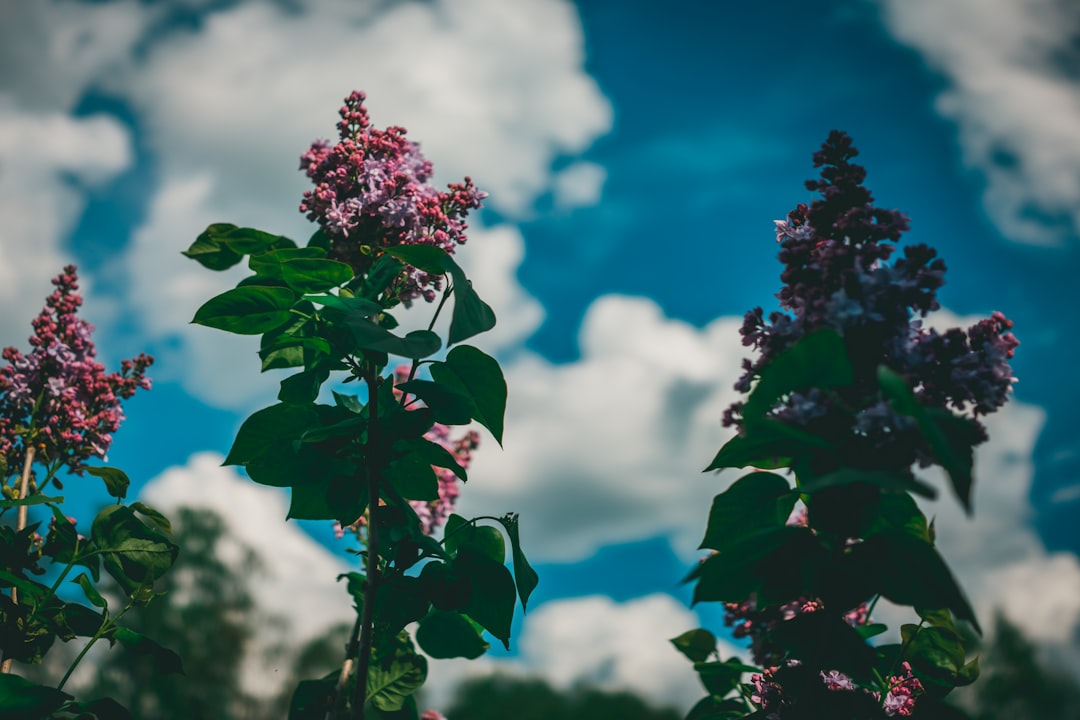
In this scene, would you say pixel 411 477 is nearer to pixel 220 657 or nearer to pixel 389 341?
pixel 389 341

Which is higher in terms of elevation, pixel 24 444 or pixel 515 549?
pixel 24 444

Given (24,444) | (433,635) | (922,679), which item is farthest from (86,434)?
(922,679)

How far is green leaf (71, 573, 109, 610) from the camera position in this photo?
2.68 metres

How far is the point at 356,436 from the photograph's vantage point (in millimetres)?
2135

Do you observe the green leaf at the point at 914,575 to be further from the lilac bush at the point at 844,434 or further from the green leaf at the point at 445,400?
the green leaf at the point at 445,400

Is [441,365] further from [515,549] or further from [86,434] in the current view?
[86,434]

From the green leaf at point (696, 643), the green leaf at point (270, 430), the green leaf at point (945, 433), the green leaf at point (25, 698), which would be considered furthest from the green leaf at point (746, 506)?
the green leaf at point (25, 698)

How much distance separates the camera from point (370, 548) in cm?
212

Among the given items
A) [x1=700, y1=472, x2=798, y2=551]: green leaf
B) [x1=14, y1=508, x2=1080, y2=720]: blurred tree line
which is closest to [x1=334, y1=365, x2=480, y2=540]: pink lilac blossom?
[x1=700, y1=472, x2=798, y2=551]: green leaf

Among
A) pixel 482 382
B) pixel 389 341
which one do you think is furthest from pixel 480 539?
pixel 389 341

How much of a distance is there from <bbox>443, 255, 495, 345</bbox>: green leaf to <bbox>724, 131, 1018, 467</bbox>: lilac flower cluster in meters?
0.63

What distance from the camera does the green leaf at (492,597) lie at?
→ 218 cm

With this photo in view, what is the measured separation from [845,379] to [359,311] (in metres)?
1.12

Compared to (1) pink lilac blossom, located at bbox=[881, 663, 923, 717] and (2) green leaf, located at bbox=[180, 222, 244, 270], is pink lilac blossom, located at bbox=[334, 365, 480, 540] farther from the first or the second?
(1) pink lilac blossom, located at bbox=[881, 663, 923, 717]
